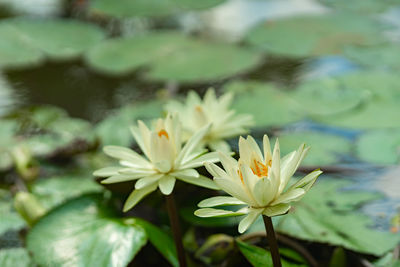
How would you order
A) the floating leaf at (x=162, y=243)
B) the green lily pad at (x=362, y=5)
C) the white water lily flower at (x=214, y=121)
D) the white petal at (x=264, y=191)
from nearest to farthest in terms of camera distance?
the white petal at (x=264, y=191), the floating leaf at (x=162, y=243), the white water lily flower at (x=214, y=121), the green lily pad at (x=362, y=5)

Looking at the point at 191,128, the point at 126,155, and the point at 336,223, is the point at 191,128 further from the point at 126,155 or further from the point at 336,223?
the point at 336,223

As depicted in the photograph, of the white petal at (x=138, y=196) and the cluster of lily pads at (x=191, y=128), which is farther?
the cluster of lily pads at (x=191, y=128)

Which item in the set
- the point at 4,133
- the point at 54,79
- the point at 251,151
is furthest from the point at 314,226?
the point at 54,79

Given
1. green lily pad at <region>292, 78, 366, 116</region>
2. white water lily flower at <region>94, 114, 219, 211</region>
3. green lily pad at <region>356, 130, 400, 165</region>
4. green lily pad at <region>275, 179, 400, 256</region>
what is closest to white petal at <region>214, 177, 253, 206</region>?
white water lily flower at <region>94, 114, 219, 211</region>

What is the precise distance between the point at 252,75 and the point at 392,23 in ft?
3.38

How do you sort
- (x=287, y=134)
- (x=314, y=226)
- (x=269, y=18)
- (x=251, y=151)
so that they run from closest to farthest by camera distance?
(x=251, y=151) → (x=314, y=226) → (x=287, y=134) → (x=269, y=18)

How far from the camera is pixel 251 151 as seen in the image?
91 cm

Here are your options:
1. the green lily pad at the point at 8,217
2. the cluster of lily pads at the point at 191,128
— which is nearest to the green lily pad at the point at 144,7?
the cluster of lily pads at the point at 191,128

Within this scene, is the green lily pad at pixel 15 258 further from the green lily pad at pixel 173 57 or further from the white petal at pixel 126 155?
the green lily pad at pixel 173 57

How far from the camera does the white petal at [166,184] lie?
97 centimetres

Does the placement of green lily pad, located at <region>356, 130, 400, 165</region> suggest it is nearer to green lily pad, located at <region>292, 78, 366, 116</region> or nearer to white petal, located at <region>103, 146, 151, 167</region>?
green lily pad, located at <region>292, 78, 366, 116</region>

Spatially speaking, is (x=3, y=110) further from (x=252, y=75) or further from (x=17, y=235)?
(x=252, y=75)

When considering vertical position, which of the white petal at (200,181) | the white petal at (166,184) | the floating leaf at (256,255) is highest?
the white petal at (166,184)

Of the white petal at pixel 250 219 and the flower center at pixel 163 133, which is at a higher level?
the flower center at pixel 163 133
